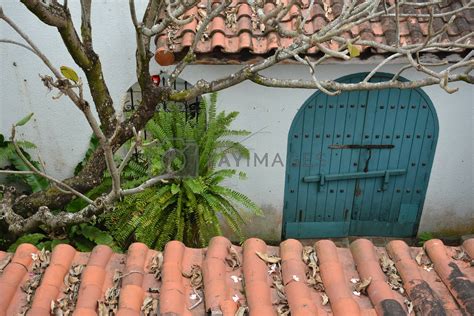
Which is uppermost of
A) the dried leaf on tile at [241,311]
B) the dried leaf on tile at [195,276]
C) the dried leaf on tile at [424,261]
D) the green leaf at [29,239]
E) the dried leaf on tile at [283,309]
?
the dried leaf on tile at [424,261]

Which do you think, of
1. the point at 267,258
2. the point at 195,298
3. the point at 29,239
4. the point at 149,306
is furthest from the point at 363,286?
the point at 29,239

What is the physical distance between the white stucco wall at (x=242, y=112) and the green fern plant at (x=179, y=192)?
0.54m

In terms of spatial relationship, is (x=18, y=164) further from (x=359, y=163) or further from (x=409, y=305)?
(x=409, y=305)

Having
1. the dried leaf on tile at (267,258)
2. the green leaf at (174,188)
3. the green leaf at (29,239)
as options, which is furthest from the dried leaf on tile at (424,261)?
the green leaf at (29,239)

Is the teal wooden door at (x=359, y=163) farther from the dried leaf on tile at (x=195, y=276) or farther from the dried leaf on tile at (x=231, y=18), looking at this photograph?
the dried leaf on tile at (x=195, y=276)

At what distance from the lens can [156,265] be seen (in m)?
3.48

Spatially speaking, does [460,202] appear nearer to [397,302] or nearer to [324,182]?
[324,182]

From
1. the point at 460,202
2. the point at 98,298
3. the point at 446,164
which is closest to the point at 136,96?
the point at 98,298

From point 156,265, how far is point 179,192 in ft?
7.53

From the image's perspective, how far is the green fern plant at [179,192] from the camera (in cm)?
573

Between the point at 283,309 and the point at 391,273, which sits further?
the point at 391,273

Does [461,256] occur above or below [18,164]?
above

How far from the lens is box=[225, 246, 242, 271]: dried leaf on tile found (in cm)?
354

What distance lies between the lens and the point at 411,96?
21.1 ft
